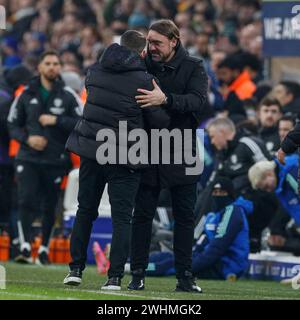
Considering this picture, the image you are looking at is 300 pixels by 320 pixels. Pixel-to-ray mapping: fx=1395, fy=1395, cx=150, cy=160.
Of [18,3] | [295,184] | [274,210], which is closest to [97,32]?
[18,3]

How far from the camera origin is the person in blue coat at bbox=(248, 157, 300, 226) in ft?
47.3

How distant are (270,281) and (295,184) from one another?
1.39 metres

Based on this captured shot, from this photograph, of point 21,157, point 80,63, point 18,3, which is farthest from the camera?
point 18,3

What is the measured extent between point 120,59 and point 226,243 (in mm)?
3457

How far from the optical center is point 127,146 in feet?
38.3

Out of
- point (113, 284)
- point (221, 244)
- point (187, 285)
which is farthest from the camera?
point (221, 244)

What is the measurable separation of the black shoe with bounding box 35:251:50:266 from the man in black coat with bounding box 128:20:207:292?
14.4ft

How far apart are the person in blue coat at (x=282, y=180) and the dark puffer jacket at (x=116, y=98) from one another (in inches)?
116

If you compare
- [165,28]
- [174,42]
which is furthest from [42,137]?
[165,28]

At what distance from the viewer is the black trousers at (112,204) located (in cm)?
1168

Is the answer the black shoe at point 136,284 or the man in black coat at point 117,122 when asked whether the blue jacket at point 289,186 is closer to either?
the black shoe at point 136,284

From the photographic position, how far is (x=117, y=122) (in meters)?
11.6

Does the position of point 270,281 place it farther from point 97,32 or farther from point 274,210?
point 97,32

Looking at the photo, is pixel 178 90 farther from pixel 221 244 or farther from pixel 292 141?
pixel 221 244
